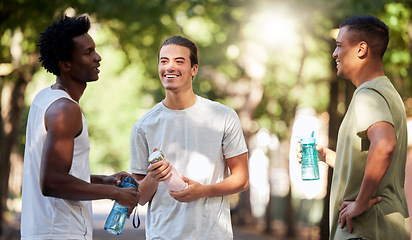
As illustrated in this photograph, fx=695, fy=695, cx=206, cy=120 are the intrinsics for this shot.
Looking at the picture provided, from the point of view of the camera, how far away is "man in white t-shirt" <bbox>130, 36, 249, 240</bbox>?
15.7ft

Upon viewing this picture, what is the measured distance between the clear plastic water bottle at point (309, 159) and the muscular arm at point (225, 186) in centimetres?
42

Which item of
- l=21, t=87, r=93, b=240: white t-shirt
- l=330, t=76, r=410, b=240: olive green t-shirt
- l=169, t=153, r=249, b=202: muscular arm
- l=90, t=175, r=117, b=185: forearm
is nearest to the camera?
l=21, t=87, r=93, b=240: white t-shirt

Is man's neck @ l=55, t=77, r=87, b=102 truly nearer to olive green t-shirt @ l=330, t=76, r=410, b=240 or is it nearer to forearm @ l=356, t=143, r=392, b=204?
olive green t-shirt @ l=330, t=76, r=410, b=240

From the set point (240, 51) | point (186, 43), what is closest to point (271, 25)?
point (240, 51)

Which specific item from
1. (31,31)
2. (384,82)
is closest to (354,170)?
(384,82)

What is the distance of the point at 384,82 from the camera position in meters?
4.30

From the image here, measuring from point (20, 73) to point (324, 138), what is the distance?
27098mm

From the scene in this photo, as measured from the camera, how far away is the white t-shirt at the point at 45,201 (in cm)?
385

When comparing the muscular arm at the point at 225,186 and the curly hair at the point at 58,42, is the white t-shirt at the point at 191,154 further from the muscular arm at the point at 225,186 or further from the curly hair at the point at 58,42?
the curly hair at the point at 58,42

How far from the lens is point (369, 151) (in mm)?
4012

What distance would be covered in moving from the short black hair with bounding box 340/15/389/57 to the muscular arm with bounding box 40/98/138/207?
182cm

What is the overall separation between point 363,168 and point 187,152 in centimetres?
130

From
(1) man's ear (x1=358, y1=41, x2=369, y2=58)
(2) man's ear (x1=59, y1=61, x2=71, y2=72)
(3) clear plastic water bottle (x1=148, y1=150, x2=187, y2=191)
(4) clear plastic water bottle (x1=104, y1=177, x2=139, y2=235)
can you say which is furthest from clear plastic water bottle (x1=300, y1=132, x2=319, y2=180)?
(2) man's ear (x1=59, y1=61, x2=71, y2=72)

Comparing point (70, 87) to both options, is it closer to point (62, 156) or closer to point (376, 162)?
point (62, 156)
